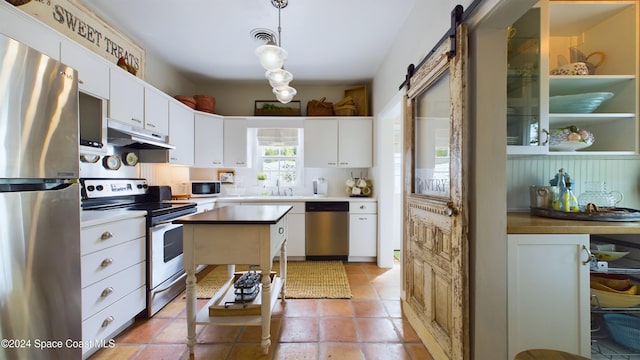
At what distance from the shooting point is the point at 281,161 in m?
4.16

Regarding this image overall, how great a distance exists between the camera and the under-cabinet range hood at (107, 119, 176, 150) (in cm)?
206

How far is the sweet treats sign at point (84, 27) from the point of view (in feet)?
5.86

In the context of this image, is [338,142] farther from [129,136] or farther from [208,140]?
[129,136]

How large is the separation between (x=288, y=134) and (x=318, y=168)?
76 centimetres

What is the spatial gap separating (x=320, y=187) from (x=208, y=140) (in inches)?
72.8

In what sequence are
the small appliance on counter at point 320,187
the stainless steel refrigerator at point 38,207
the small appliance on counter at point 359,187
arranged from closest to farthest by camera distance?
the stainless steel refrigerator at point 38,207 → the small appliance on counter at point 359,187 → the small appliance on counter at point 320,187

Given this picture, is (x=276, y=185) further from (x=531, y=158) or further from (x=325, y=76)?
(x=531, y=158)

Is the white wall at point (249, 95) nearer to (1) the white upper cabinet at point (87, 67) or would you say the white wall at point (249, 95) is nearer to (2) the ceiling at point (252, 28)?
(2) the ceiling at point (252, 28)

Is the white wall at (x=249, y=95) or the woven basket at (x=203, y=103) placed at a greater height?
the white wall at (x=249, y=95)

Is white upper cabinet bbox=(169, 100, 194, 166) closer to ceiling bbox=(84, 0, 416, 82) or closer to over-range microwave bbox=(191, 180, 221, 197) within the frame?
over-range microwave bbox=(191, 180, 221, 197)

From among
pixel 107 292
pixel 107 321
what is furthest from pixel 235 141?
pixel 107 321

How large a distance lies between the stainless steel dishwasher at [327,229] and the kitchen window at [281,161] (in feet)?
2.67

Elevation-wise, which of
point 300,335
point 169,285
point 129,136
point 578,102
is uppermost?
point 578,102

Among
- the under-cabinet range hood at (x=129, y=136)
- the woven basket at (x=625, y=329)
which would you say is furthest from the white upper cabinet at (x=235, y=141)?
the woven basket at (x=625, y=329)
